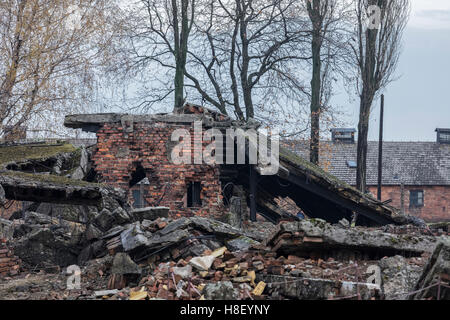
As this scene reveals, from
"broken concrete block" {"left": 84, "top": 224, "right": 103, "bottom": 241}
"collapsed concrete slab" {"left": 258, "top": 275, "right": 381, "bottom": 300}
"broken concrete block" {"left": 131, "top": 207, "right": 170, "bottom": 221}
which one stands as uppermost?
"broken concrete block" {"left": 131, "top": 207, "right": 170, "bottom": 221}

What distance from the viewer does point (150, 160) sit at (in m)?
14.0

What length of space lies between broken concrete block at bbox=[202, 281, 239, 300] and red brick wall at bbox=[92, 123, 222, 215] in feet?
23.8

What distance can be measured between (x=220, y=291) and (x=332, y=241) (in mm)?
2009

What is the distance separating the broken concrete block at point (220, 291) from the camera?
6641 mm

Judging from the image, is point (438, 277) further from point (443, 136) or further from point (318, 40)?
point (443, 136)

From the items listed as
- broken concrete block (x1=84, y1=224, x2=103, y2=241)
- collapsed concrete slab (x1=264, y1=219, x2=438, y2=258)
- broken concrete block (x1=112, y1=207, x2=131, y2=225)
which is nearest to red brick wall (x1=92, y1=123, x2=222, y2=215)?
broken concrete block (x1=112, y1=207, x2=131, y2=225)

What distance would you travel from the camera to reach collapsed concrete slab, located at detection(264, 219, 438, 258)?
783 cm

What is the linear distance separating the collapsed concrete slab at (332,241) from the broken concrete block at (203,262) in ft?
3.46

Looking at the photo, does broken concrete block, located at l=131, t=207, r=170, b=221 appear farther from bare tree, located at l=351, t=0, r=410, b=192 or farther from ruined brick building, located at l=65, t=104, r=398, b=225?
bare tree, located at l=351, t=0, r=410, b=192

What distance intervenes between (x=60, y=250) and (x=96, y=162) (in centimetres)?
306

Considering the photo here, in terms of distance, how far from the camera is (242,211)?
49.2 ft

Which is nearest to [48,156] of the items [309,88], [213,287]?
[213,287]

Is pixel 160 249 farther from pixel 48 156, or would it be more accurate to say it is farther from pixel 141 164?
pixel 48 156

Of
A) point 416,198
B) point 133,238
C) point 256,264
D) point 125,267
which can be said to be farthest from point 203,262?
point 416,198
